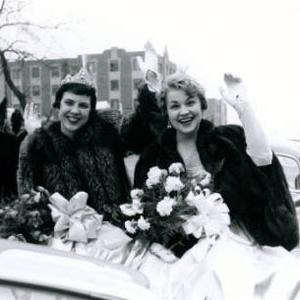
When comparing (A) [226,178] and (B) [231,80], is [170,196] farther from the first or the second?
(B) [231,80]

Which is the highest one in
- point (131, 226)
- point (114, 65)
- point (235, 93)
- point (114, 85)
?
point (114, 65)

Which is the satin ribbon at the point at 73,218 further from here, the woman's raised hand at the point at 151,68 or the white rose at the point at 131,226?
the woman's raised hand at the point at 151,68

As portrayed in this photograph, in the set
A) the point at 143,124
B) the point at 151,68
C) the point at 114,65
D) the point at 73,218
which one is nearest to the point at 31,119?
the point at 143,124

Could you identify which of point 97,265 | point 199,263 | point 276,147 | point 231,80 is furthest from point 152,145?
point 276,147

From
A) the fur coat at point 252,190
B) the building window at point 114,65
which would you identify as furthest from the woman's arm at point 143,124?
the building window at point 114,65

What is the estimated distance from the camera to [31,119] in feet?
15.4

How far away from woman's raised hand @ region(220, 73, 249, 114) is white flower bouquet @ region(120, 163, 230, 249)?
47 centimetres

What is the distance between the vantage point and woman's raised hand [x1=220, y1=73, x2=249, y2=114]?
3.59 meters

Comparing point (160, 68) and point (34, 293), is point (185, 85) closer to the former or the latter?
point (160, 68)

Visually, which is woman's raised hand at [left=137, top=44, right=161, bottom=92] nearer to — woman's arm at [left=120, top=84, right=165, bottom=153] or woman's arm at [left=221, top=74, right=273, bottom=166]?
woman's arm at [left=120, top=84, right=165, bottom=153]

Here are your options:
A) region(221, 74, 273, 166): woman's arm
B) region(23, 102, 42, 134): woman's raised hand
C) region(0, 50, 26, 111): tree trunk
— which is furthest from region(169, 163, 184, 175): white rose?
region(0, 50, 26, 111): tree trunk

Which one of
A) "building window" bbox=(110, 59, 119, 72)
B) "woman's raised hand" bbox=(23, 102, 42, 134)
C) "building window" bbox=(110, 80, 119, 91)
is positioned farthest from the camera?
"building window" bbox=(110, 80, 119, 91)

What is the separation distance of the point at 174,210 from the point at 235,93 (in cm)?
79

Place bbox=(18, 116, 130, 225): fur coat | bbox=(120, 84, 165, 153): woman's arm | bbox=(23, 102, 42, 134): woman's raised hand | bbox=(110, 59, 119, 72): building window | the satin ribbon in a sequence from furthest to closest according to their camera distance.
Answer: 1. bbox=(110, 59, 119, 72): building window
2. bbox=(23, 102, 42, 134): woman's raised hand
3. bbox=(120, 84, 165, 153): woman's arm
4. bbox=(18, 116, 130, 225): fur coat
5. the satin ribbon
